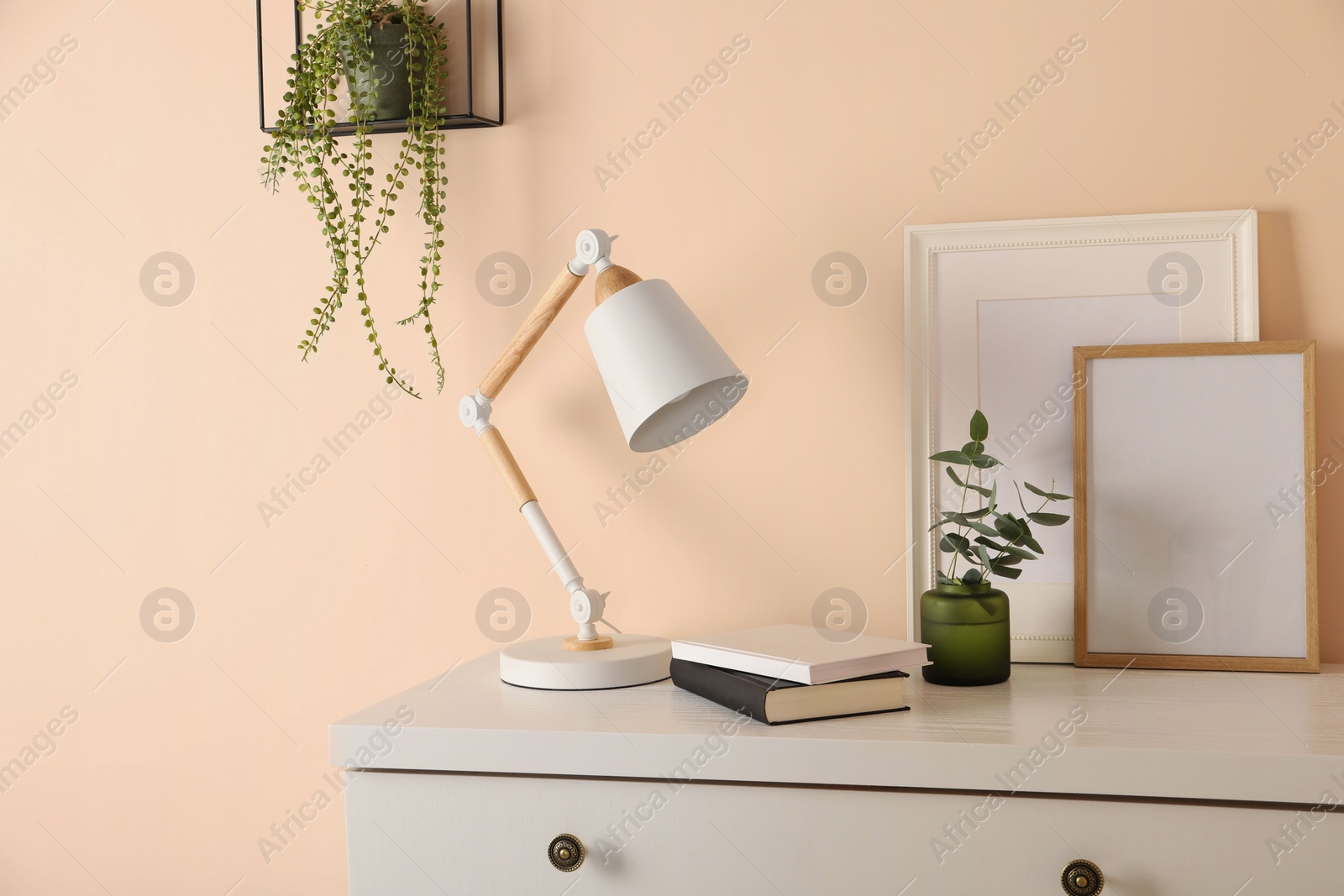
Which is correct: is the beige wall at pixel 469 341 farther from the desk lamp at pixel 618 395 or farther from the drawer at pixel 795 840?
the drawer at pixel 795 840

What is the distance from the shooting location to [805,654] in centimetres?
106

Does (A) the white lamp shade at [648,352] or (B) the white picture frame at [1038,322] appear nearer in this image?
(A) the white lamp shade at [648,352]

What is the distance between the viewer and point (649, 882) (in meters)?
1.00

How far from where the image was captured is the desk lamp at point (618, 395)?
1.11 metres

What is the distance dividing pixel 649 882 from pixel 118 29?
4.94 ft

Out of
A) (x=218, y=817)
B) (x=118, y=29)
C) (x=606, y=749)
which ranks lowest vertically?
(x=218, y=817)

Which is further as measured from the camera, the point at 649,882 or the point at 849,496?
the point at 849,496

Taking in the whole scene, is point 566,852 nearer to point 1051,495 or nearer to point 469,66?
point 1051,495

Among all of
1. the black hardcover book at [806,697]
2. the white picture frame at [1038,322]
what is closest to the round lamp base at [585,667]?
the black hardcover book at [806,697]

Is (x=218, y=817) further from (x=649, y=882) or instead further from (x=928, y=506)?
(x=928, y=506)

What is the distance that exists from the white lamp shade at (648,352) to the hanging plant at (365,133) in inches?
15.5

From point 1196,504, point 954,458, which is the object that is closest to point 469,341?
point 954,458

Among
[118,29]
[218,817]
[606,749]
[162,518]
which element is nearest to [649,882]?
[606,749]

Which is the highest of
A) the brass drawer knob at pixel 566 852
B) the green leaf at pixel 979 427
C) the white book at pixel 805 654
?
the green leaf at pixel 979 427
